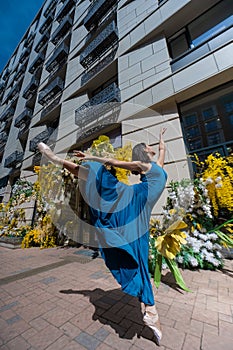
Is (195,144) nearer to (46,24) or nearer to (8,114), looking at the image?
(8,114)

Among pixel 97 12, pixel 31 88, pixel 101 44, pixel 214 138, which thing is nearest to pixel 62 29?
pixel 97 12

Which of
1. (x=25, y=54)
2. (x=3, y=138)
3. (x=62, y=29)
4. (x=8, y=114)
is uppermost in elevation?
(x=25, y=54)

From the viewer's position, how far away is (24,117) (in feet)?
44.0

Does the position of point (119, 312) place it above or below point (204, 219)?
below

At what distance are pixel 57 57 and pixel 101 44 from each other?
5.40 metres

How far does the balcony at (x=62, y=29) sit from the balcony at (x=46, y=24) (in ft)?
13.6

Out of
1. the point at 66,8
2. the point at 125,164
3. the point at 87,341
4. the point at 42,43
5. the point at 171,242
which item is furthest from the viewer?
the point at 42,43

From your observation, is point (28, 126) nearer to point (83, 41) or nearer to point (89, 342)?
point (83, 41)

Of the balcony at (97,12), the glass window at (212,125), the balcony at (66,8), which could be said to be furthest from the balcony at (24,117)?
the glass window at (212,125)

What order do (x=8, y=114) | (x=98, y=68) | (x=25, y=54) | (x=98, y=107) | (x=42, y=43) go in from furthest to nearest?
(x=25, y=54) → (x=8, y=114) → (x=42, y=43) → (x=98, y=68) → (x=98, y=107)

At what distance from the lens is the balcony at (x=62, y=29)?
1135 cm

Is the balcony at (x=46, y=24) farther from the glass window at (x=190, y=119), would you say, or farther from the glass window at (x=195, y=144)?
the glass window at (x=195, y=144)

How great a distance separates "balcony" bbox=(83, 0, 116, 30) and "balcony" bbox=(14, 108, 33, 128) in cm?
818

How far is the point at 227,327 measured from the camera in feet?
4.65
